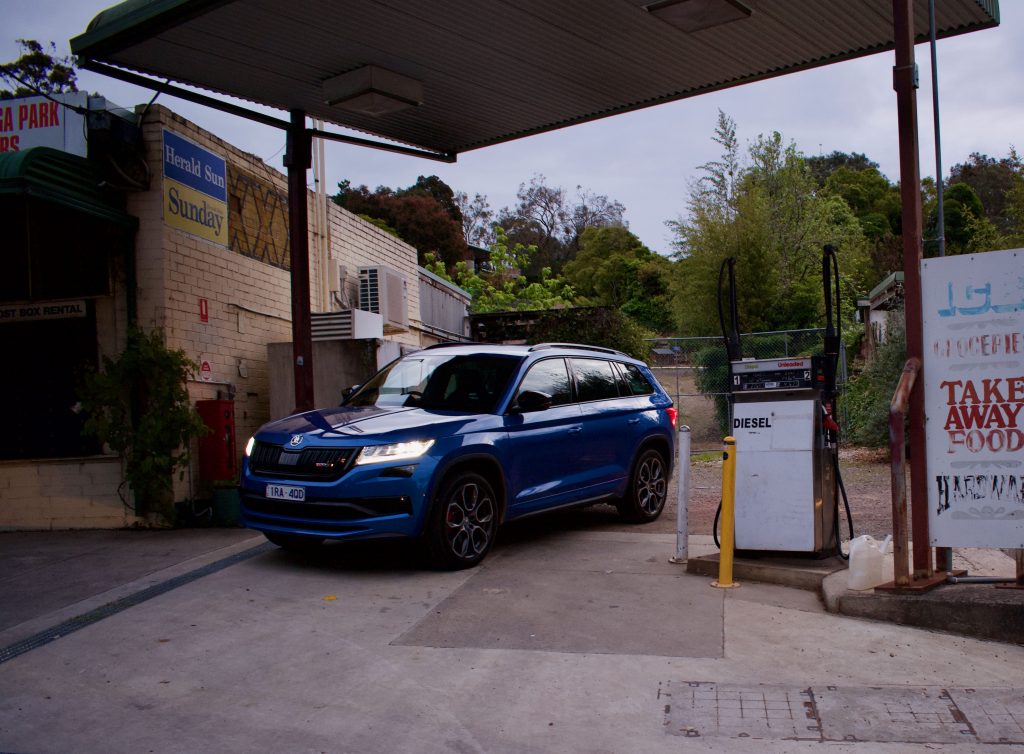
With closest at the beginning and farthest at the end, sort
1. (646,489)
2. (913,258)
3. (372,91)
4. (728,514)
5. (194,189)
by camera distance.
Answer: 1. (913,258)
2. (728,514)
3. (372,91)
4. (646,489)
5. (194,189)

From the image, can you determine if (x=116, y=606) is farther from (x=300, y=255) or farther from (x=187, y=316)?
(x=300, y=255)

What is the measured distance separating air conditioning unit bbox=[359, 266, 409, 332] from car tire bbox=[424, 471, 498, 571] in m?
7.37

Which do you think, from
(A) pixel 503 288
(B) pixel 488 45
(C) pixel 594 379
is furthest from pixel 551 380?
(A) pixel 503 288

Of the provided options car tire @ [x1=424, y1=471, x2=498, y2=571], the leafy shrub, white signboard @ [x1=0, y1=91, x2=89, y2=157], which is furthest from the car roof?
the leafy shrub

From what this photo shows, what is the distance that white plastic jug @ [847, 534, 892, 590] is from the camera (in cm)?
605

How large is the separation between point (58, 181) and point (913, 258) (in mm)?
7542

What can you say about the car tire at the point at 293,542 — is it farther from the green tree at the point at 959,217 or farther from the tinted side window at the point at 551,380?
the green tree at the point at 959,217

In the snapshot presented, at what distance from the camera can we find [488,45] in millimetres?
8867

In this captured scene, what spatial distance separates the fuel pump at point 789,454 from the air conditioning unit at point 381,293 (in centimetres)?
847

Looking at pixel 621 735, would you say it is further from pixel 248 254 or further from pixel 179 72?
pixel 248 254

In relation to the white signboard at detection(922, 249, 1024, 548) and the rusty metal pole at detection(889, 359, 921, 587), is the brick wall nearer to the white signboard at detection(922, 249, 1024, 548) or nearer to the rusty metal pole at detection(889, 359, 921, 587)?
the rusty metal pole at detection(889, 359, 921, 587)

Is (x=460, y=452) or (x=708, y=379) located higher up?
(x=708, y=379)

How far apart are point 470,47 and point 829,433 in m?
5.04

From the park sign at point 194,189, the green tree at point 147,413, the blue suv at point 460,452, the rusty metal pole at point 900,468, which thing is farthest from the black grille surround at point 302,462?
the park sign at point 194,189
